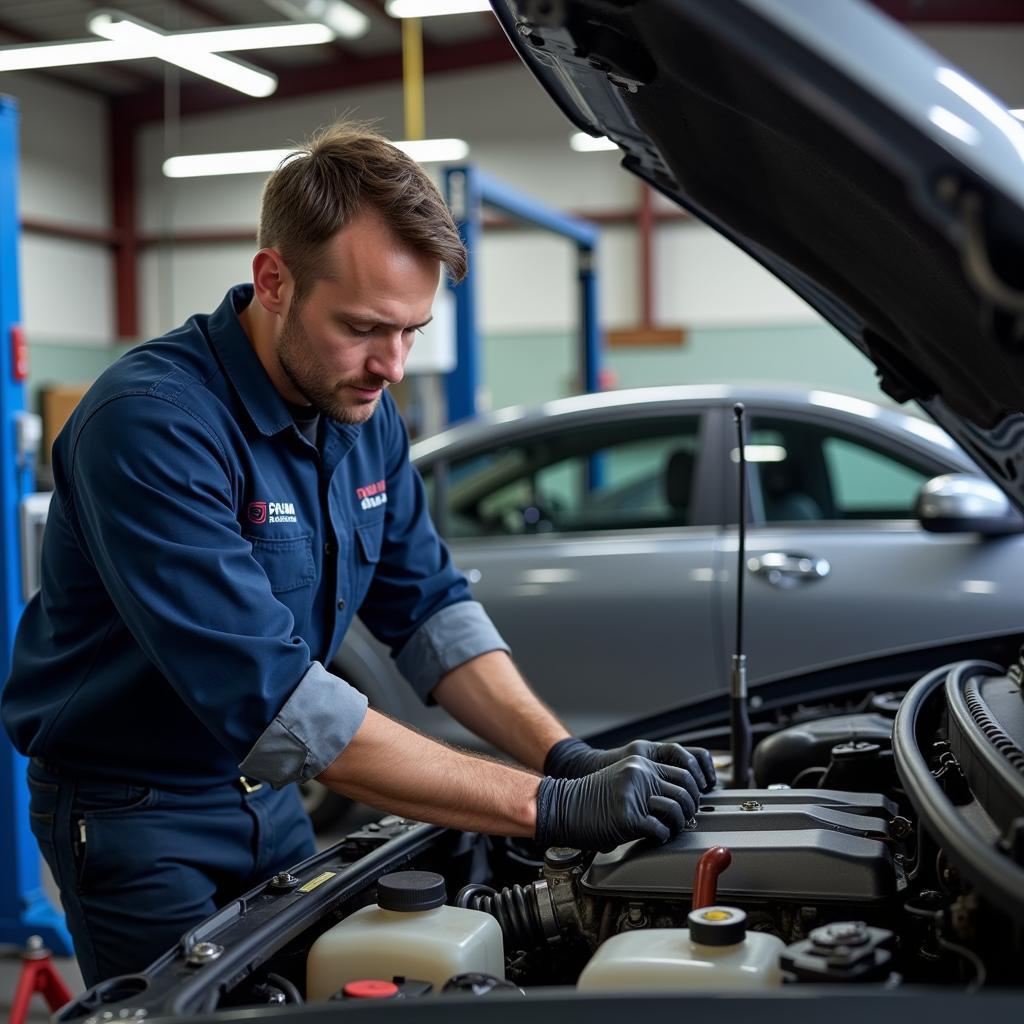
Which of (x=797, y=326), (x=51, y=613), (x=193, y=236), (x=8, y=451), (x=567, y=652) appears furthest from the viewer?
(x=193, y=236)

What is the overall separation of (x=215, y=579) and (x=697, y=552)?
7.74ft

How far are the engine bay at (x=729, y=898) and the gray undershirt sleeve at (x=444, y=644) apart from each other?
1.06 ft

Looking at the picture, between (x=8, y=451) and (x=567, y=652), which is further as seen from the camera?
(x=567, y=652)

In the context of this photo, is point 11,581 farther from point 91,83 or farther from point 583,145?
point 91,83

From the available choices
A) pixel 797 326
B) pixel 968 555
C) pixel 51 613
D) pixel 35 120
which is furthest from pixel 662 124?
pixel 35 120

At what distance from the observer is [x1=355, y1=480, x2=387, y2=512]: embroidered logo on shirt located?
79.7 inches

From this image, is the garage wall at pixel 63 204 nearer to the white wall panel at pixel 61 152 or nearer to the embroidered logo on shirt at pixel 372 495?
the white wall panel at pixel 61 152

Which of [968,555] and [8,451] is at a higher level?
[8,451]

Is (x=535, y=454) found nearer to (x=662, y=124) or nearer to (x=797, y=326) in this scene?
(x=662, y=124)

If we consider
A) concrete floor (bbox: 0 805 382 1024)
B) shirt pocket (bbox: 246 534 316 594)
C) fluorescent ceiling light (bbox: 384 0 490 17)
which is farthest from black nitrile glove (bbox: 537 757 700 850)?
fluorescent ceiling light (bbox: 384 0 490 17)

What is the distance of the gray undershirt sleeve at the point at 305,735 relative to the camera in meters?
1.52

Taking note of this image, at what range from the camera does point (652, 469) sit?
14.0 ft

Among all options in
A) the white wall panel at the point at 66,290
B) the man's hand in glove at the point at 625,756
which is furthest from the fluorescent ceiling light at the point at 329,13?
the man's hand in glove at the point at 625,756

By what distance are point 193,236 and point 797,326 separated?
22.8 feet
